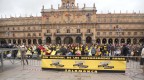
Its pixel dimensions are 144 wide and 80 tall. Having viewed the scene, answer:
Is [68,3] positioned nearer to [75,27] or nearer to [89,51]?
[75,27]

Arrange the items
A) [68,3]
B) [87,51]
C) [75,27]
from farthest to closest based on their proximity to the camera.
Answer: [68,3] → [75,27] → [87,51]

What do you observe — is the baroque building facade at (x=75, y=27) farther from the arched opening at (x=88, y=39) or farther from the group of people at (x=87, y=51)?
the group of people at (x=87, y=51)

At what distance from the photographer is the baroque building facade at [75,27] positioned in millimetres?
70000

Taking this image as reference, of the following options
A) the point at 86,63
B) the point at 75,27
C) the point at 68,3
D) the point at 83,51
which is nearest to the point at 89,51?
the point at 83,51

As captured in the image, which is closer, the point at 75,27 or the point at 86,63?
the point at 86,63

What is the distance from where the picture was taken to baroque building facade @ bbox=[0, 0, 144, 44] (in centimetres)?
7000

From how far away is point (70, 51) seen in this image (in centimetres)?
2133

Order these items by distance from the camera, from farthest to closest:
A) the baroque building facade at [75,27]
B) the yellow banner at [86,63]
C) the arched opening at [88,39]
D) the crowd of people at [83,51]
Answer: the arched opening at [88,39] → the baroque building facade at [75,27] → the crowd of people at [83,51] → the yellow banner at [86,63]

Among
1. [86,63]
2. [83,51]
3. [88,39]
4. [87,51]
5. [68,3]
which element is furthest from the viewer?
[68,3]

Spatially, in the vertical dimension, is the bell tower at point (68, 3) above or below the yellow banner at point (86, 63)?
above

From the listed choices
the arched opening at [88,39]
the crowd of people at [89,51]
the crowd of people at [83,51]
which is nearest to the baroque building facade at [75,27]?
the arched opening at [88,39]

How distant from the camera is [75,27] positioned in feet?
231

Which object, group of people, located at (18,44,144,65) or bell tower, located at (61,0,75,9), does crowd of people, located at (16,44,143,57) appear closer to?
group of people, located at (18,44,144,65)

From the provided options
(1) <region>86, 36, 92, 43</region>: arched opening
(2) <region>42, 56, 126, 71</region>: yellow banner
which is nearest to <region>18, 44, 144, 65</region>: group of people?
(2) <region>42, 56, 126, 71</region>: yellow banner
